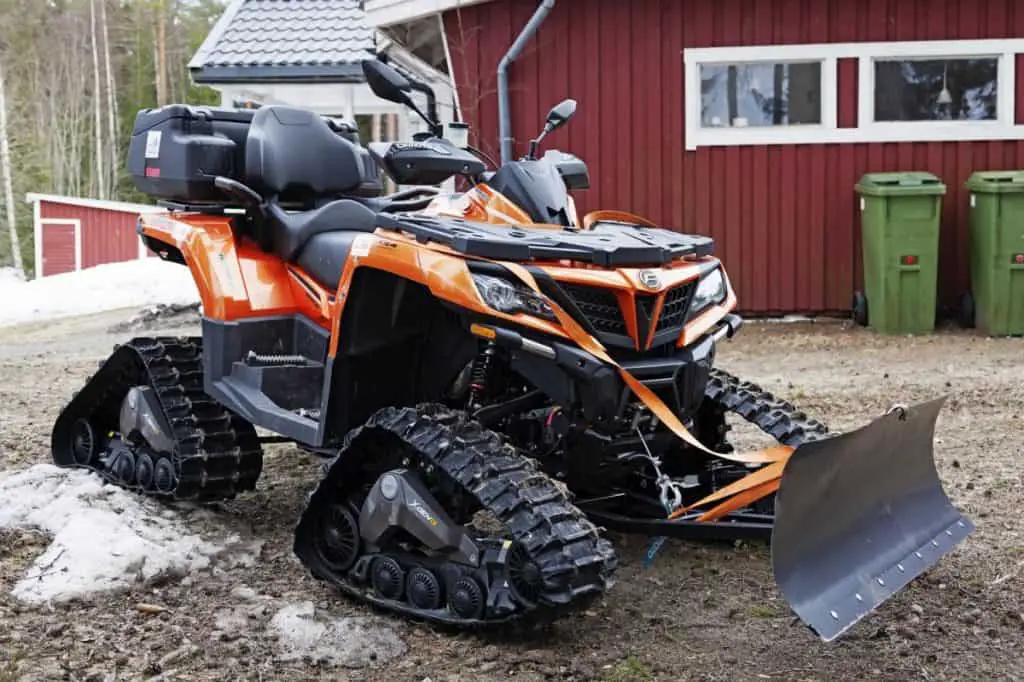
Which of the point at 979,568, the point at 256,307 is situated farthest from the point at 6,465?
the point at 979,568

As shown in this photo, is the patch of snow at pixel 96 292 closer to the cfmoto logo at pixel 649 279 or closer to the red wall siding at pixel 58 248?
the red wall siding at pixel 58 248

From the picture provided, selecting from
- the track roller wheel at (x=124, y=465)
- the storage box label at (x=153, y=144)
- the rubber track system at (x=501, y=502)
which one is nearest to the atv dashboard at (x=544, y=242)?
the rubber track system at (x=501, y=502)

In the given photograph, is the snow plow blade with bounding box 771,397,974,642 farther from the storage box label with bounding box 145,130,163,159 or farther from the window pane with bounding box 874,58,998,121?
the window pane with bounding box 874,58,998,121

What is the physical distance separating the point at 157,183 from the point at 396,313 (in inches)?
55.1

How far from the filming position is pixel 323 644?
13.4ft

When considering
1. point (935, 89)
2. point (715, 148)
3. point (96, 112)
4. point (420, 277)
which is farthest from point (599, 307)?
point (96, 112)

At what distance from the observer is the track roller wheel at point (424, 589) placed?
13.6ft

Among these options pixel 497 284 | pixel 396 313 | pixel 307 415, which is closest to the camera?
pixel 497 284

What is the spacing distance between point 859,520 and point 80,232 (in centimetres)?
2422

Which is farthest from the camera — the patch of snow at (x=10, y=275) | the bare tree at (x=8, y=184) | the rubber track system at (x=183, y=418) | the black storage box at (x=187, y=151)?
the bare tree at (x=8, y=184)

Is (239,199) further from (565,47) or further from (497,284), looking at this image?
(565,47)

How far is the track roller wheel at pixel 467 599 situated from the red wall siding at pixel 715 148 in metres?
8.24

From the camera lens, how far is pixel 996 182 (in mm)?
10797

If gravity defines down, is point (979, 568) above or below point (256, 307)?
below
